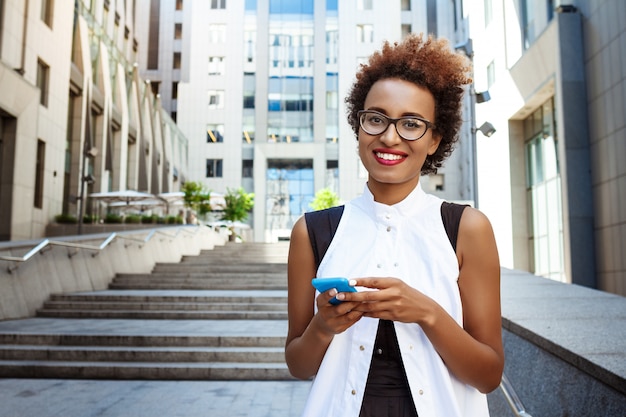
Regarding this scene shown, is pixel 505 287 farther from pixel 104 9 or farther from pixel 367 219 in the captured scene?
pixel 104 9

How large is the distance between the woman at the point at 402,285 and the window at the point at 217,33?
1993 inches

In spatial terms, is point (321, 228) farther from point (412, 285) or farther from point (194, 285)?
point (194, 285)

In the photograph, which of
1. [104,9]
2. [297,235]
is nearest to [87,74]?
[104,9]

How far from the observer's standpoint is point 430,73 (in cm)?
186

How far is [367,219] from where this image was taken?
1864 millimetres

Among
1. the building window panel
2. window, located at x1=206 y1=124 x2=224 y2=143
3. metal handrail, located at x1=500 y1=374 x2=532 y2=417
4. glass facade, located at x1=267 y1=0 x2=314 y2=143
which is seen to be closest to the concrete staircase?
metal handrail, located at x1=500 y1=374 x2=532 y2=417

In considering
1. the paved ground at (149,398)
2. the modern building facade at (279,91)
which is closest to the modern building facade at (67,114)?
the modern building facade at (279,91)

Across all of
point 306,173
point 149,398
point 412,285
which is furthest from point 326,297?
point 306,173

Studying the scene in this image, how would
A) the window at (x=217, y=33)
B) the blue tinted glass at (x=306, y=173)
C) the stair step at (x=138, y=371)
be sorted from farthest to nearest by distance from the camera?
the window at (x=217, y=33)
the blue tinted glass at (x=306, y=173)
the stair step at (x=138, y=371)

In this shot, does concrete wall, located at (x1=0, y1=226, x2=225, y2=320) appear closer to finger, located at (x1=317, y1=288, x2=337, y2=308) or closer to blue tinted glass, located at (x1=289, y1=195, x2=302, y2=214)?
finger, located at (x1=317, y1=288, x2=337, y2=308)

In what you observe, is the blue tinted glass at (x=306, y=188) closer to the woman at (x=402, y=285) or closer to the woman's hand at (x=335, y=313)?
the woman at (x=402, y=285)

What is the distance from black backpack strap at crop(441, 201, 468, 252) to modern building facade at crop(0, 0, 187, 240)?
21.0 m

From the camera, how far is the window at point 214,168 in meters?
49.0

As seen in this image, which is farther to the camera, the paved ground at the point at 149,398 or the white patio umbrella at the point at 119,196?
the white patio umbrella at the point at 119,196
